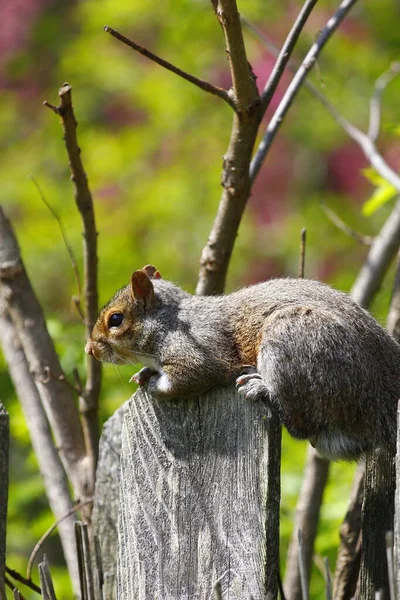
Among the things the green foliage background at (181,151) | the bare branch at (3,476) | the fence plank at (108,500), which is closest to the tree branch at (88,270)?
the fence plank at (108,500)

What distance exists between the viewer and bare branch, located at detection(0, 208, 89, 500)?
111 inches

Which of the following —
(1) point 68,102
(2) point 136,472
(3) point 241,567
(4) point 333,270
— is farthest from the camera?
(4) point 333,270

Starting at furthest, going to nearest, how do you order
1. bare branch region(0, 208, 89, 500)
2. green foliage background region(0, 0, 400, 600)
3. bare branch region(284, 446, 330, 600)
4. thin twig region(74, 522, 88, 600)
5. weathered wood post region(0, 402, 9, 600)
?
1. green foliage background region(0, 0, 400, 600)
2. bare branch region(284, 446, 330, 600)
3. bare branch region(0, 208, 89, 500)
4. thin twig region(74, 522, 88, 600)
5. weathered wood post region(0, 402, 9, 600)

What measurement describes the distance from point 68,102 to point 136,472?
979mm

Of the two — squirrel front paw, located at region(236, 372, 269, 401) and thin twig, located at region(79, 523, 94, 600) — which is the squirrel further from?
thin twig, located at region(79, 523, 94, 600)

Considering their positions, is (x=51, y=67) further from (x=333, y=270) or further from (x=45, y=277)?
(x=333, y=270)

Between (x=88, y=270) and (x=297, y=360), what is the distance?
774 mm

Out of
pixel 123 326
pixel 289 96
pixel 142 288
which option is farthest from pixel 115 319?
pixel 289 96

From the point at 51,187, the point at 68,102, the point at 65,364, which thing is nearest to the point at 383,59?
the point at 51,187

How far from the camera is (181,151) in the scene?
8.63 meters

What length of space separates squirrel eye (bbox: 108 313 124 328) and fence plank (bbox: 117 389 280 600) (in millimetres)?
755

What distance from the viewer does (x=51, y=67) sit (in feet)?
32.3

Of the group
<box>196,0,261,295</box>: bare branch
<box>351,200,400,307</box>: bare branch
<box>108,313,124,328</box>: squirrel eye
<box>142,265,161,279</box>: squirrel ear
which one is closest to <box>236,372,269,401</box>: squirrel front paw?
<box>196,0,261,295</box>: bare branch

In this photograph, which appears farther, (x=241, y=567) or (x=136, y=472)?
(x=136, y=472)
